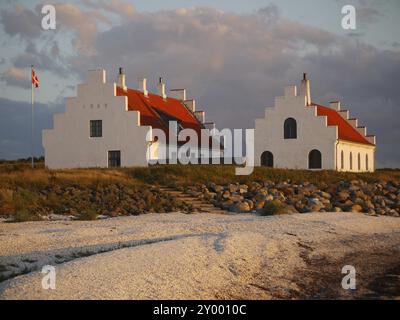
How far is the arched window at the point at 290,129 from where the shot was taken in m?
35.3

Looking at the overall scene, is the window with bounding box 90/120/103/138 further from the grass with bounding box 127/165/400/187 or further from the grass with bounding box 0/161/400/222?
the grass with bounding box 127/165/400/187

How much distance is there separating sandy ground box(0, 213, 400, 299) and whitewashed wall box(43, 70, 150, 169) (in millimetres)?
17228

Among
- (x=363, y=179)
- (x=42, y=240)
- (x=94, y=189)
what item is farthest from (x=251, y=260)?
(x=363, y=179)

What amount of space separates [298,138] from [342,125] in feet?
23.1

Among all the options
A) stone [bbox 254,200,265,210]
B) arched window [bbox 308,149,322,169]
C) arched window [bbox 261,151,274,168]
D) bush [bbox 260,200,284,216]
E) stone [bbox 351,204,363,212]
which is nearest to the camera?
bush [bbox 260,200,284,216]

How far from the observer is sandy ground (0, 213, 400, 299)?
8734 mm

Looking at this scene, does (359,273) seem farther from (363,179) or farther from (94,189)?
(363,179)

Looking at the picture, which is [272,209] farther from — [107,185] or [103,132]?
[103,132]

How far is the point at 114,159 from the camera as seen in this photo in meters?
34.2

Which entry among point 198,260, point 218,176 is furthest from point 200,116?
point 198,260

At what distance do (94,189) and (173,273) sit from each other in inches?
569

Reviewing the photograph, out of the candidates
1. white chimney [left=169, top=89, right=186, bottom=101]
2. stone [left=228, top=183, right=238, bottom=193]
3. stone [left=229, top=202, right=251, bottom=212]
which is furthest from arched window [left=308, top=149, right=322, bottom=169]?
white chimney [left=169, top=89, right=186, bottom=101]

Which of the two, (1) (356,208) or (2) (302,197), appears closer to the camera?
(1) (356,208)
